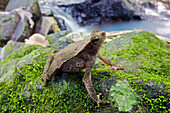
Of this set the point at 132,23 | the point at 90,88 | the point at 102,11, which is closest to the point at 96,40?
the point at 90,88

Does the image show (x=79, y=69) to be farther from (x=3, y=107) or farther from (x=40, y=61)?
(x=3, y=107)

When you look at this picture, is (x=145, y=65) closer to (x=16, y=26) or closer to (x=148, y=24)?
(x=148, y=24)

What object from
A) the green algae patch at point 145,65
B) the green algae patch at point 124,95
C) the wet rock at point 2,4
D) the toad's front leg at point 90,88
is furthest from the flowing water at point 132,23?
the toad's front leg at point 90,88

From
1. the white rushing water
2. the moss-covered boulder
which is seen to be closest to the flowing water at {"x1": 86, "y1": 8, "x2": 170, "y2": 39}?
the white rushing water

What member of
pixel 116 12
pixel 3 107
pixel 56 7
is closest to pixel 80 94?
pixel 3 107

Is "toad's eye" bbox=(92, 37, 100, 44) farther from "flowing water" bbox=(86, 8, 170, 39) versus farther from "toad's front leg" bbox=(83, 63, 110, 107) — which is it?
"flowing water" bbox=(86, 8, 170, 39)
